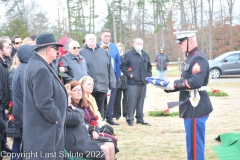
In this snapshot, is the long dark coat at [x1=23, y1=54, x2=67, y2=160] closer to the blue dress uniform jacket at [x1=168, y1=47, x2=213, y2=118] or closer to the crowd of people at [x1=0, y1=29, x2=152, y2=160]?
the crowd of people at [x1=0, y1=29, x2=152, y2=160]

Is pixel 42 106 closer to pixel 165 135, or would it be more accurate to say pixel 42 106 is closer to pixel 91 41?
pixel 91 41

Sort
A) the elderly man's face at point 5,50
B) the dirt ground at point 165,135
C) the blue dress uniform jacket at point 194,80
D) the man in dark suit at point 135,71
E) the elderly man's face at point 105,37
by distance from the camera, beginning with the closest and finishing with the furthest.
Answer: the blue dress uniform jacket at point 194,80 → the elderly man's face at point 5,50 → the dirt ground at point 165,135 → the man in dark suit at point 135,71 → the elderly man's face at point 105,37

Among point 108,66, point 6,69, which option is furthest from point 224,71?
point 6,69

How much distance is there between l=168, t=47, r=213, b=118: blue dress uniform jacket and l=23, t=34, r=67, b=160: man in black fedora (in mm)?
A: 1671

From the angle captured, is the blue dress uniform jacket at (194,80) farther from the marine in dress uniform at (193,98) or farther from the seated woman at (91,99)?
the seated woman at (91,99)

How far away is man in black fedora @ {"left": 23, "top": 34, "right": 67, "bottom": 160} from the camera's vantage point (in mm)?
3883

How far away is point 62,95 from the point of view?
163 inches

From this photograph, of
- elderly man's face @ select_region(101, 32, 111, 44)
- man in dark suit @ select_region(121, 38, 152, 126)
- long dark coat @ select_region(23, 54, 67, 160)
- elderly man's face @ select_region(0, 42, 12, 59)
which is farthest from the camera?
elderly man's face @ select_region(101, 32, 111, 44)

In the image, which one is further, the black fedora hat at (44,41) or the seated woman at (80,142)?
the seated woman at (80,142)

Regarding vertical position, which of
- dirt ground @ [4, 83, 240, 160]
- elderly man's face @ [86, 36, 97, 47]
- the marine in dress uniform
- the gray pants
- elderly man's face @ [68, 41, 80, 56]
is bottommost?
dirt ground @ [4, 83, 240, 160]

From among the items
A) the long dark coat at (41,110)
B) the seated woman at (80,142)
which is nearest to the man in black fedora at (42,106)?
the long dark coat at (41,110)

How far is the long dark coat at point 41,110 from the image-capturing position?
12.7ft

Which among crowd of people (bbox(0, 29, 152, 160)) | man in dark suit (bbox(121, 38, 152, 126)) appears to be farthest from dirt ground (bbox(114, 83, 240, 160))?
man in dark suit (bbox(121, 38, 152, 126))

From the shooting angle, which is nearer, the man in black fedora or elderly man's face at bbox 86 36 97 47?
the man in black fedora
